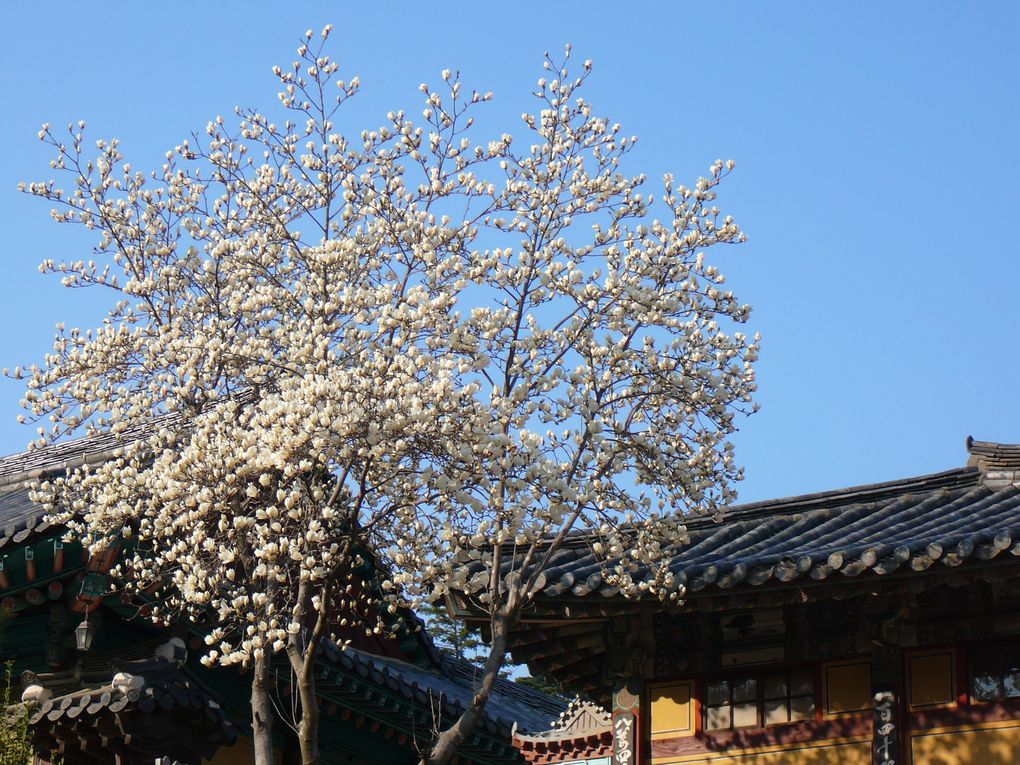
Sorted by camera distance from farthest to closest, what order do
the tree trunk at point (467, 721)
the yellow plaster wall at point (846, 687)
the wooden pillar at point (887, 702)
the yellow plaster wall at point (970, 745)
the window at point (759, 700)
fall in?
the window at point (759, 700) → the yellow plaster wall at point (846, 687) → the wooden pillar at point (887, 702) → the yellow plaster wall at point (970, 745) → the tree trunk at point (467, 721)

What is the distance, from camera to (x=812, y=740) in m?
13.1

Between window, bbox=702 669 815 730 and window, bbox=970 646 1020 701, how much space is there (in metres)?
1.51

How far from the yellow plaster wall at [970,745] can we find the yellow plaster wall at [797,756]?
501 millimetres

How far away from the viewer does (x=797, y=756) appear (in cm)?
1313

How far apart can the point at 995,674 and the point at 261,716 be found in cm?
632

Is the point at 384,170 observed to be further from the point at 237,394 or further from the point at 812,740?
the point at 812,740

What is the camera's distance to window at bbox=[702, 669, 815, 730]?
13305mm

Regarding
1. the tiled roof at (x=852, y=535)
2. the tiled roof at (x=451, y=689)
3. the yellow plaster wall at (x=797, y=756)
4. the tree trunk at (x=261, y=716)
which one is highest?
Result: the tiled roof at (x=852, y=535)

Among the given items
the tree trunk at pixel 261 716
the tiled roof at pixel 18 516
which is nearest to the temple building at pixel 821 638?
the tree trunk at pixel 261 716

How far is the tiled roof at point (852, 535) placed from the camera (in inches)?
460

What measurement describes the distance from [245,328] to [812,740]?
6503mm

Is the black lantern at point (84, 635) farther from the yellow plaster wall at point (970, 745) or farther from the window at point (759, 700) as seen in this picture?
the yellow plaster wall at point (970, 745)

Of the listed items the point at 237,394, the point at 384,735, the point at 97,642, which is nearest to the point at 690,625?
the point at 237,394

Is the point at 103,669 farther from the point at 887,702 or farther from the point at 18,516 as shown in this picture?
the point at 887,702
